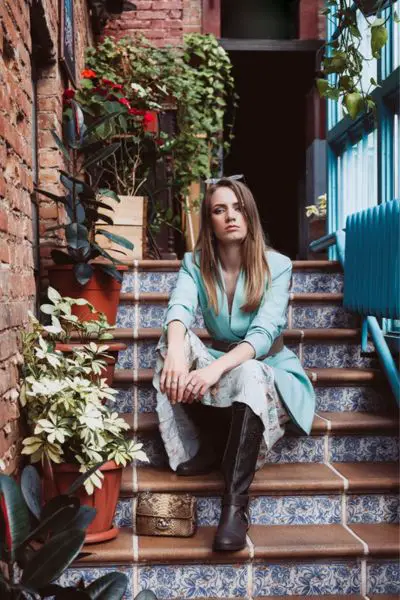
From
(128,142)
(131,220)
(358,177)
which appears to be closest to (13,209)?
(131,220)

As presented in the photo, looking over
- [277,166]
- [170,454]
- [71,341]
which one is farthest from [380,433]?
[277,166]

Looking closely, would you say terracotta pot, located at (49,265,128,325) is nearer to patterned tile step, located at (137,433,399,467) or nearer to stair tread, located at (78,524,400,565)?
patterned tile step, located at (137,433,399,467)

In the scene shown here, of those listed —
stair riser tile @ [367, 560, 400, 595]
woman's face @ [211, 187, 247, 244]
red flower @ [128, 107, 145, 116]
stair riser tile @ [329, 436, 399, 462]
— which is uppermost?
red flower @ [128, 107, 145, 116]

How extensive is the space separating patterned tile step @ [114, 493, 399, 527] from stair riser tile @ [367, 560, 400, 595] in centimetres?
28

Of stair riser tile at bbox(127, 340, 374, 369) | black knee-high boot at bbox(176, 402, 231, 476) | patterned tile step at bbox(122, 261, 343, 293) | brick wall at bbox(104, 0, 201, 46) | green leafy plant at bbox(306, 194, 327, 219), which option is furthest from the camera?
green leafy plant at bbox(306, 194, 327, 219)

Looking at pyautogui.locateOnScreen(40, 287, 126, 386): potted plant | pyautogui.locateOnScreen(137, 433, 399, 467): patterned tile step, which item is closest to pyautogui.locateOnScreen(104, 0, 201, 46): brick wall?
pyautogui.locateOnScreen(40, 287, 126, 386): potted plant

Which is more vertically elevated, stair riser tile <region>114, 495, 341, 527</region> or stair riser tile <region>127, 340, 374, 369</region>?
stair riser tile <region>127, 340, 374, 369</region>

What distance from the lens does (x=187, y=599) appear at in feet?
8.17

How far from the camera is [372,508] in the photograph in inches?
111

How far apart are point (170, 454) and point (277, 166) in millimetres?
8773

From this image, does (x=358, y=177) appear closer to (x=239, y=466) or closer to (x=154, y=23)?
A: (x=239, y=466)

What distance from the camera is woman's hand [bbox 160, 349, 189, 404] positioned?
2555 millimetres

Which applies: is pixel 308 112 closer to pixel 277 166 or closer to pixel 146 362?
pixel 277 166

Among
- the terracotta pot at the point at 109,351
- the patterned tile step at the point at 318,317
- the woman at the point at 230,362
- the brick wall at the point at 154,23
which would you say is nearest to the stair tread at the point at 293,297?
the patterned tile step at the point at 318,317
